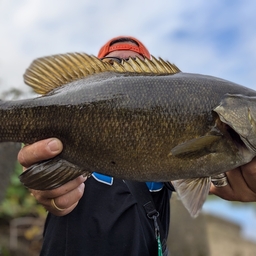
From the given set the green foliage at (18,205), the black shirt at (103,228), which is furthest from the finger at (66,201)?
the green foliage at (18,205)

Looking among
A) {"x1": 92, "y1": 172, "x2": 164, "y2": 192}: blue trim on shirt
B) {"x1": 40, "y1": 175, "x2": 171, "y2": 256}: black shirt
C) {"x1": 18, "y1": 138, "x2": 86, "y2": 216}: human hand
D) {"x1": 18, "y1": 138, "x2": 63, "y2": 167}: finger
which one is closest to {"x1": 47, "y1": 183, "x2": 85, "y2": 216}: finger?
{"x1": 18, "y1": 138, "x2": 86, "y2": 216}: human hand

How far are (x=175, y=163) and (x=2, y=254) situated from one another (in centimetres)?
499

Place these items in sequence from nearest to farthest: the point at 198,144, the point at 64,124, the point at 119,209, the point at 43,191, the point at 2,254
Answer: the point at 198,144, the point at 64,124, the point at 43,191, the point at 119,209, the point at 2,254

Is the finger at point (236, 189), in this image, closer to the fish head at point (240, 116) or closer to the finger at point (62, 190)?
the fish head at point (240, 116)

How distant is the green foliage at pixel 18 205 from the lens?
7.00 metres

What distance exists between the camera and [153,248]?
2555 mm

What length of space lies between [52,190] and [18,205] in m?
6.27

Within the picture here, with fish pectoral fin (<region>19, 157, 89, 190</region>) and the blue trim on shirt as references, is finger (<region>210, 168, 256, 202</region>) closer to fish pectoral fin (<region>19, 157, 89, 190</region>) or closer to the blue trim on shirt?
the blue trim on shirt

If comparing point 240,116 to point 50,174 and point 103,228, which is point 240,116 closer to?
point 50,174

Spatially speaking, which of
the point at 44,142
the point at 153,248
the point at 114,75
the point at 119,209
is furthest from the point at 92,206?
the point at 114,75

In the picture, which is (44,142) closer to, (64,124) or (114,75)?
(64,124)

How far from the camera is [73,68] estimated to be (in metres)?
2.00

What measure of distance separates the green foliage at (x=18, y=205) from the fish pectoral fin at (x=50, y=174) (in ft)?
18.0

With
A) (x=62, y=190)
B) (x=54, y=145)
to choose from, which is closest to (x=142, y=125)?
(x=54, y=145)
